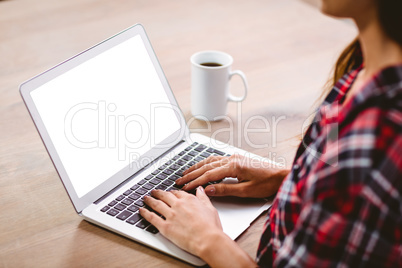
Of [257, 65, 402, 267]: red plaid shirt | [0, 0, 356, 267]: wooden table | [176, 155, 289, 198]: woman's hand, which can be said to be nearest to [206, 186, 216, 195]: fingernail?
[176, 155, 289, 198]: woman's hand

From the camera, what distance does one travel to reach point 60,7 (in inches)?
68.1

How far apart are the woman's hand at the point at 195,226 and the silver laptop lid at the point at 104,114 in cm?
12

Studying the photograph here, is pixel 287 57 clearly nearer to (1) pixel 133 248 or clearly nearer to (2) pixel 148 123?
(2) pixel 148 123

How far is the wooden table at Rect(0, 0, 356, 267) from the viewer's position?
874mm

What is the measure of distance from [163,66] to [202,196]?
608mm

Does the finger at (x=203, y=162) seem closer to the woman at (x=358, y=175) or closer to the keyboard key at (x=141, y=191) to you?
the keyboard key at (x=141, y=191)

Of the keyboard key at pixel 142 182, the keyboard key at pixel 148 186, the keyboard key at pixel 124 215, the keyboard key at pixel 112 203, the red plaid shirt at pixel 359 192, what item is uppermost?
the red plaid shirt at pixel 359 192

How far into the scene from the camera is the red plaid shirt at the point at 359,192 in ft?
1.92

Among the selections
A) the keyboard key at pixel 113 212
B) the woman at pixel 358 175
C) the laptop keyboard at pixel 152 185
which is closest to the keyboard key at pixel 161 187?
the laptop keyboard at pixel 152 185

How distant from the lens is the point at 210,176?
98cm

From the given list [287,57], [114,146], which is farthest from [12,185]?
[287,57]

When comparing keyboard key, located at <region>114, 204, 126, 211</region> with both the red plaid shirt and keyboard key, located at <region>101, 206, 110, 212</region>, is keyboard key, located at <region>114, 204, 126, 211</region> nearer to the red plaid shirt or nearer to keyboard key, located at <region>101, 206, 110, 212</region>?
keyboard key, located at <region>101, 206, 110, 212</region>

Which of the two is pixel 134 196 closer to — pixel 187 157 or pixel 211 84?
pixel 187 157

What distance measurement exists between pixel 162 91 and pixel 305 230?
0.56m
